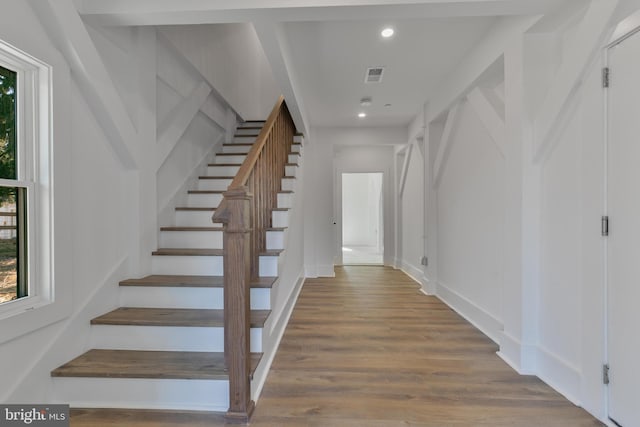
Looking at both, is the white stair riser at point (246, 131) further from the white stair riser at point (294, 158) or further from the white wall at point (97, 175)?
the white wall at point (97, 175)

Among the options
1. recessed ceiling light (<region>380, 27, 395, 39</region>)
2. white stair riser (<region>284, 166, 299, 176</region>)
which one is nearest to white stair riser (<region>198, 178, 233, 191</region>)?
white stair riser (<region>284, 166, 299, 176</region>)

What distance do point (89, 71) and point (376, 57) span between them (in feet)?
7.61

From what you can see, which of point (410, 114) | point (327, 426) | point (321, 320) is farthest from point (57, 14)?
point (410, 114)

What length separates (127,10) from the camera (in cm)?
187

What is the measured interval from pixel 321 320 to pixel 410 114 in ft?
10.8

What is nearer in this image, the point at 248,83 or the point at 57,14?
the point at 57,14

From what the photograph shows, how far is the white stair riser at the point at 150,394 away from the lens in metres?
1.74

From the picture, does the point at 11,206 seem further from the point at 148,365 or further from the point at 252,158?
the point at 252,158

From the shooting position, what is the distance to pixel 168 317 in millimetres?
2062

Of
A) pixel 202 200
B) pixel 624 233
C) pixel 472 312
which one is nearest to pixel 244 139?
pixel 202 200

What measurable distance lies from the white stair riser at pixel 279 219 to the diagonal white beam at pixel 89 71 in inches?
49.4

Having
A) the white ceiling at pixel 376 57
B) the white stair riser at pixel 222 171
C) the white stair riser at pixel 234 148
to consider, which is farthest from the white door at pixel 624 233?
the white stair riser at pixel 234 148

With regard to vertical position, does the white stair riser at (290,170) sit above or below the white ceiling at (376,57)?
below

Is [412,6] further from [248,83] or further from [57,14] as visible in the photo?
[248,83]
